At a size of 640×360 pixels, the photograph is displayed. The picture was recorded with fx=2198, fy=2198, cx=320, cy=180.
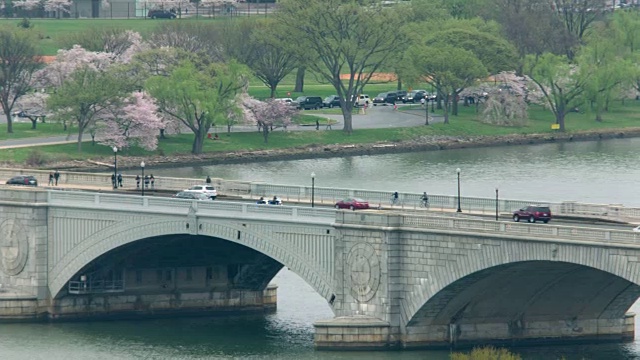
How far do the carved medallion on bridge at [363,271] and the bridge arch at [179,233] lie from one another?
1587 mm

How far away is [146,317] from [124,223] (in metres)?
6.56

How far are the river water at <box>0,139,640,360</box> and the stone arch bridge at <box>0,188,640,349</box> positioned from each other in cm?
144

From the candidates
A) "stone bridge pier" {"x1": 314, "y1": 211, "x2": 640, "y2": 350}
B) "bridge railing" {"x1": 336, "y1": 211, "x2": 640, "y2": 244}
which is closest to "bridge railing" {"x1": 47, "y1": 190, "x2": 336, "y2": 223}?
"bridge railing" {"x1": 336, "y1": 211, "x2": 640, "y2": 244}

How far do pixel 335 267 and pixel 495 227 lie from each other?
924 cm

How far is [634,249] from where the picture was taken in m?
91.9

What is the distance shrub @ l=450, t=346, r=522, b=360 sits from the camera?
92.4 meters

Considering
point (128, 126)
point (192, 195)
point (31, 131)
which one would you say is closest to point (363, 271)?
point (192, 195)

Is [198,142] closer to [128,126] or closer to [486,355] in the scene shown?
[128,126]

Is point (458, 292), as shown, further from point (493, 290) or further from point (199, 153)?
point (199, 153)

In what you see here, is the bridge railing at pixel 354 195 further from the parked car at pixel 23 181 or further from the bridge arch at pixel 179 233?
the bridge arch at pixel 179 233

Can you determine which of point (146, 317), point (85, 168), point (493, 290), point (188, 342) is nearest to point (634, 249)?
point (493, 290)

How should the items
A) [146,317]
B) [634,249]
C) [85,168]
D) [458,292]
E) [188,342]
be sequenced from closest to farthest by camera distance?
[634,249] < [458,292] < [188,342] < [146,317] < [85,168]

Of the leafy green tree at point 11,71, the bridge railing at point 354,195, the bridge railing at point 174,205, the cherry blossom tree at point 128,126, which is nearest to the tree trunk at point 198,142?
the cherry blossom tree at point 128,126

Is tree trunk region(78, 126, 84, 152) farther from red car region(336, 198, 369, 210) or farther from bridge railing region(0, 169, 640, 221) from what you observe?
red car region(336, 198, 369, 210)
